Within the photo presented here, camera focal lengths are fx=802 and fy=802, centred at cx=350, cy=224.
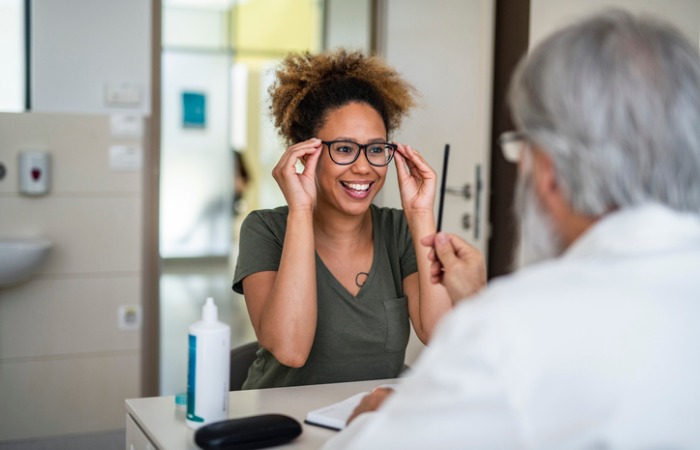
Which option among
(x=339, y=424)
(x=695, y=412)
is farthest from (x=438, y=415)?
(x=339, y=424)

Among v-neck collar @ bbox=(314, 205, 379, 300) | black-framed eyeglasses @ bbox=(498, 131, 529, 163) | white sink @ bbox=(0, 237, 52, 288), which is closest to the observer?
black-framed eyeglasses @ bbox=(498, 131, 529, 163)

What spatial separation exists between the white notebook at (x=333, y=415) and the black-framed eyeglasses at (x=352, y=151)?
66 cm

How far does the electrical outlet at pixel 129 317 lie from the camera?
3.44 metres

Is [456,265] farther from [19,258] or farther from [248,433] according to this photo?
[19,258]

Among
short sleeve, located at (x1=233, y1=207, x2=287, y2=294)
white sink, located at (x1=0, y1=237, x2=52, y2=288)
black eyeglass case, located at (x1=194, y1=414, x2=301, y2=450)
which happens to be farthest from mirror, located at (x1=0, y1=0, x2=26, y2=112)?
black eyeglass case, located at (x1=194, y1=414, x2=301, y2=450)

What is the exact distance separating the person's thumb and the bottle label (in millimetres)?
454

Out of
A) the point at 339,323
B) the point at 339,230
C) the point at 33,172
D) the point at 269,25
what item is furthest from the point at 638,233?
the point at 269,25

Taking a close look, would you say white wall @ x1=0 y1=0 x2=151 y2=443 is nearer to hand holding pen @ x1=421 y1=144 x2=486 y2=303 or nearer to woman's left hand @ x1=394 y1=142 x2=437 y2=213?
woman's left hand @ x1=394 y1=142 x2=437 y2=213

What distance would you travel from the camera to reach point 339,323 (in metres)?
1.86

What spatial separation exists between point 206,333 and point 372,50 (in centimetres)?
277

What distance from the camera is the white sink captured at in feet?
9.96

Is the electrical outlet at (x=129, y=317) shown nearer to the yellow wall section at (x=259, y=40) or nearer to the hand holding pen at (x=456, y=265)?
the hand holding pen at (x=456, y=265)

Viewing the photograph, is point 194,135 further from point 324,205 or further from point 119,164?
point 324,205

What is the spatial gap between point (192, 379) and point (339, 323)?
579 millimetres
